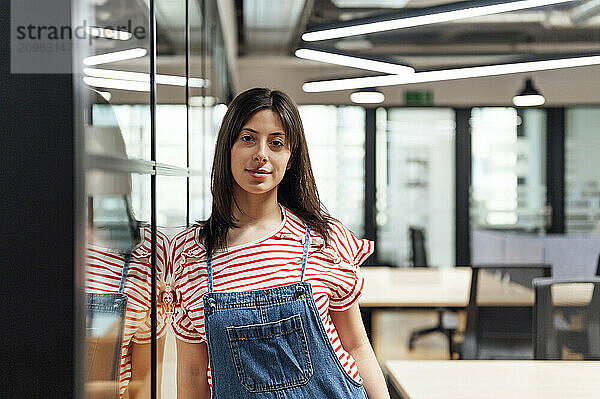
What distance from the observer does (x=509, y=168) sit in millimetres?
7207

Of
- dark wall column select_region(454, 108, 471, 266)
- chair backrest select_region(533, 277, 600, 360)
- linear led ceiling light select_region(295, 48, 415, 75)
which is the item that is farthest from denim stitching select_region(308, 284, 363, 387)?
dark wall column select_region(454, 108, 471, 266)

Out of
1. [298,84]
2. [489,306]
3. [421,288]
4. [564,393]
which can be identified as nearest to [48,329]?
[564,393]

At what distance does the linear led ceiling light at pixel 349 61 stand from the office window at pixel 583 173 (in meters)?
2.91

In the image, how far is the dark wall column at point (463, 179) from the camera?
7131 mm

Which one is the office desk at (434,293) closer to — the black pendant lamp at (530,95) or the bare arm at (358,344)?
the bare arm at (358,344)

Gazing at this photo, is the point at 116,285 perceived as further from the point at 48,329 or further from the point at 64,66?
the point at 64,66

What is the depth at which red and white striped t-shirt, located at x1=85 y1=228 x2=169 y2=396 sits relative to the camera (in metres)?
0.88

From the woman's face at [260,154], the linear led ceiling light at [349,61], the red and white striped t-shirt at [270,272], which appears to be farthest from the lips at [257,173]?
the linear led ceiling light at [349,61]

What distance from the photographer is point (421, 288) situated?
3.71 m

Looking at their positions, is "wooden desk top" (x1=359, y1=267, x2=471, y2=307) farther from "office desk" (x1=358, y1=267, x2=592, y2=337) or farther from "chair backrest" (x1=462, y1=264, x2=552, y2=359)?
"chair backrest" (x1=462, y1=264, x2=552, y2=359)

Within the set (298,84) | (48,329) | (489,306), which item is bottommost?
(489,306)

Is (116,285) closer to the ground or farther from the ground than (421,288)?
farther from the ground

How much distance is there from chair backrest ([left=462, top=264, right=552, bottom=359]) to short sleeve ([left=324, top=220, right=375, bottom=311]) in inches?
77.2

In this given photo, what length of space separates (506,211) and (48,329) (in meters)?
6.82
